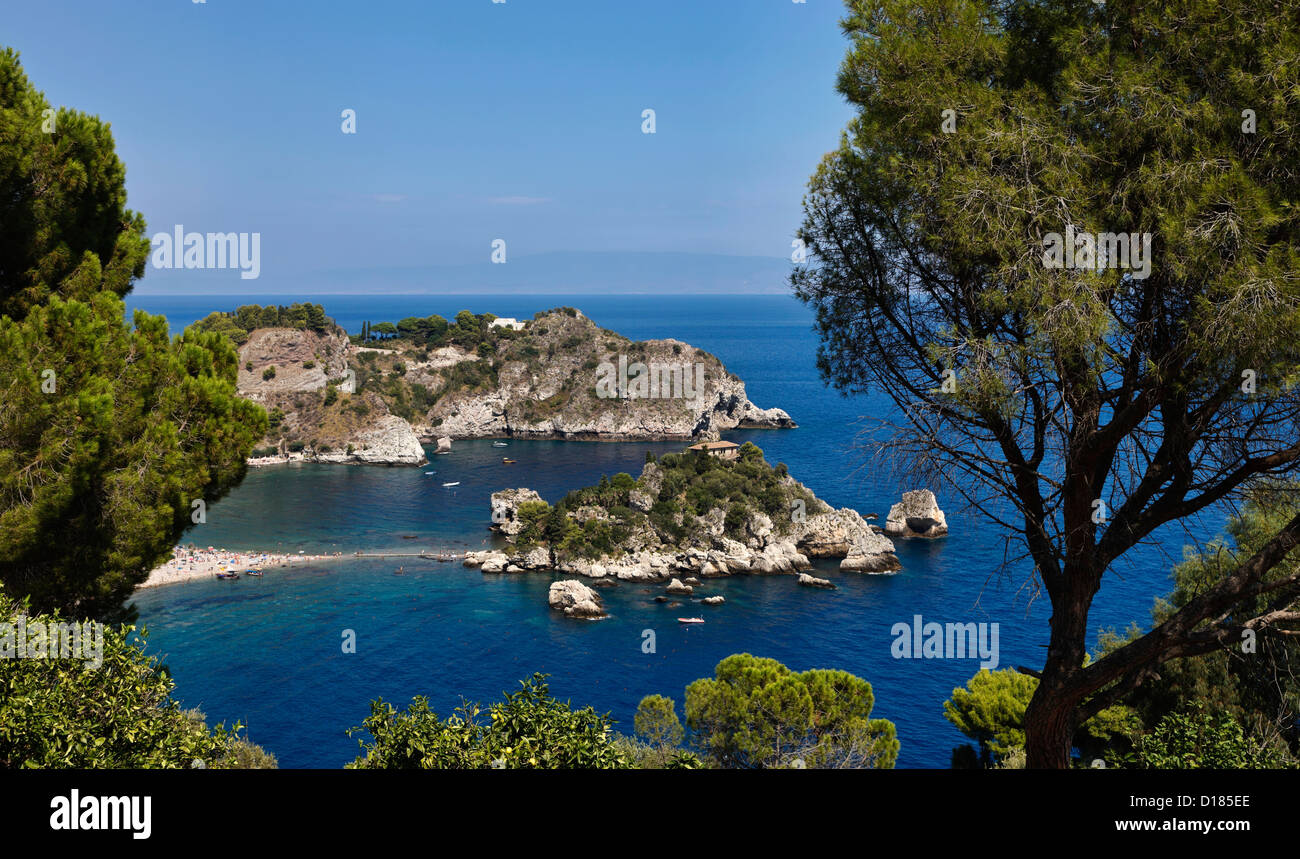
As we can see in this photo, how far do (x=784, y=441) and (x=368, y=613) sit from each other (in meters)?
53.2

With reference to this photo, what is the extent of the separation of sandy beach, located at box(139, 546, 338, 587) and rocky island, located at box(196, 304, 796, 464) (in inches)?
1197

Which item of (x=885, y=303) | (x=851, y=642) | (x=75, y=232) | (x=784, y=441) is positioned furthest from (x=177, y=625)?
(x=784, y=441)

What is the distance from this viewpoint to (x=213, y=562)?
52.7 m

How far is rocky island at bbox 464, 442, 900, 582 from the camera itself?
170 ft

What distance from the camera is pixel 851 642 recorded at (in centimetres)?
3969

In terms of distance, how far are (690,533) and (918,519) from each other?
1664cm

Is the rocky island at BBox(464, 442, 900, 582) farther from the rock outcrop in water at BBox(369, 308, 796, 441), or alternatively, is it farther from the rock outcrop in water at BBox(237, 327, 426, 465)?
the rock outcrop in water at BBox(369, 308, 796, 441)

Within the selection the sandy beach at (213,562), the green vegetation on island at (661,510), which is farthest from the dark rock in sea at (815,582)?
the sandy beach at (213,562)

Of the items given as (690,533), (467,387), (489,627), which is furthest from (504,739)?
(467,387)

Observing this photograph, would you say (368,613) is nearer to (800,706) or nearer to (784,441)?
(800,706)

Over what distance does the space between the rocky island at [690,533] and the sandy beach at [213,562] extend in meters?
12.0

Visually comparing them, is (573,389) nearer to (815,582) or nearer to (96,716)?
(815,582)

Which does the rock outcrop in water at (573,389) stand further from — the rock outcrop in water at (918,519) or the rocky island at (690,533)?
the rocky island at (690,533)

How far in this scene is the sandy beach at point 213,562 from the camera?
50500mm
